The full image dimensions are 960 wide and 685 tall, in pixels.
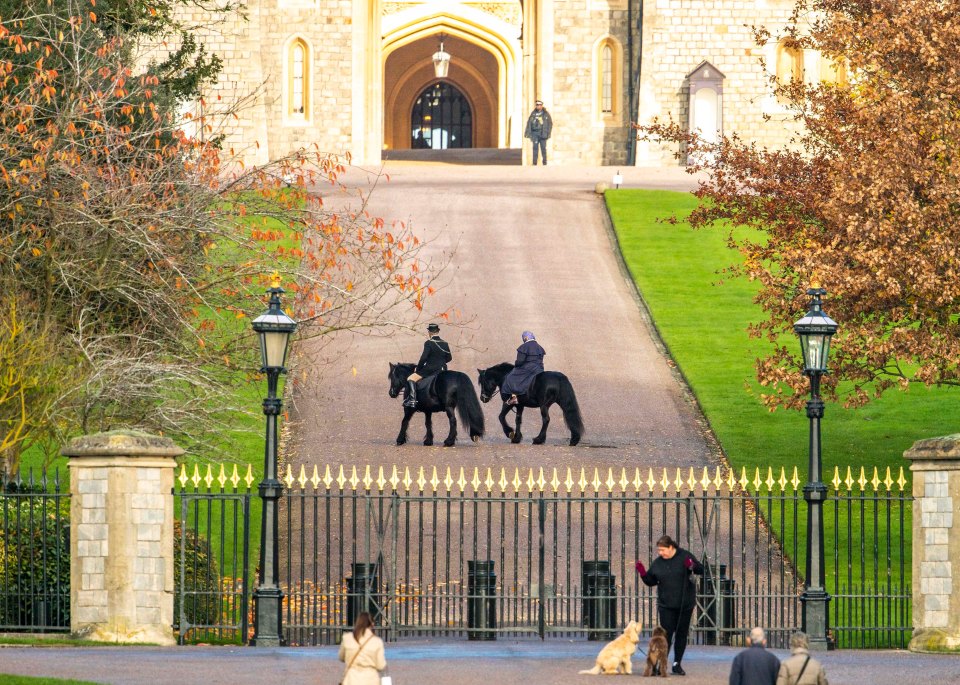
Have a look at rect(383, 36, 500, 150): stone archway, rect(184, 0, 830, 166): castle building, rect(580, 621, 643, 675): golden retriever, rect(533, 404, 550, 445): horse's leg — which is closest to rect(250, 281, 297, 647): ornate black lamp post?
rect(580, 621, 643, 675): golden retriever

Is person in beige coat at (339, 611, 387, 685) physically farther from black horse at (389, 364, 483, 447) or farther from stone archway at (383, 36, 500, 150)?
stone archway at (383, 36, 500, 150)

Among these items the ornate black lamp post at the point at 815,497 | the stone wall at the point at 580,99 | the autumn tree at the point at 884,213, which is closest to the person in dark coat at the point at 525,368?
the autumn tree at the point at 884,213

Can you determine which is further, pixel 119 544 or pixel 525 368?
pixel 525 368

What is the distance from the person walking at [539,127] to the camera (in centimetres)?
5266

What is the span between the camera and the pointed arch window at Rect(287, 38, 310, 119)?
54.9m

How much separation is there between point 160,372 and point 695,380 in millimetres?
11649

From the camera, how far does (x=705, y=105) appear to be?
5484cm

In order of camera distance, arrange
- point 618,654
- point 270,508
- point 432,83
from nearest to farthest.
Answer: point 618,654, point 270,508, point 432,83

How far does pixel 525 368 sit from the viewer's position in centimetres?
2408

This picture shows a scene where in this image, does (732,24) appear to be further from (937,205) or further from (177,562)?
(177,562)

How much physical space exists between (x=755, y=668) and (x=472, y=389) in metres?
12.2

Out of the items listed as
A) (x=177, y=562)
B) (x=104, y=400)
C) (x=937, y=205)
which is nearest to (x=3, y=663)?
(x=177, y=562)

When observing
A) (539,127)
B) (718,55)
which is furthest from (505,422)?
(718,55)

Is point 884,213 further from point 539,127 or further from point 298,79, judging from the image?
point 298,79
